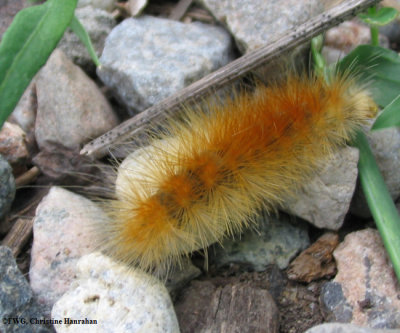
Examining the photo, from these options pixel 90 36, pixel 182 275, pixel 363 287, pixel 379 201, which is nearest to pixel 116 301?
pixel 182 275

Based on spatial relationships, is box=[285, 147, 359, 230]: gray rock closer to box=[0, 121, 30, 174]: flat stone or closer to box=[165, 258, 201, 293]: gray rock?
box=[165, 258, 201, 293]: gray rock

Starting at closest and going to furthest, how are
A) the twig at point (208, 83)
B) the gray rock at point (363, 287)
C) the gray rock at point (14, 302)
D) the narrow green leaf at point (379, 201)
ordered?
the gray rock at point (14, 302) → the gray rock at point (363, 287) → the narrow green leaf at point (379, 201) → the twig at point (208, 83)

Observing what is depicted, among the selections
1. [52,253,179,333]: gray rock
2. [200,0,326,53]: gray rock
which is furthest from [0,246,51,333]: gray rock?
[200,0,326,53]: gray rock

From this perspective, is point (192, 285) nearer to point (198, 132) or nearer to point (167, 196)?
point (167, 196)

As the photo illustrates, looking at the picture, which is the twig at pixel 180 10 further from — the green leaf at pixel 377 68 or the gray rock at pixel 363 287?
the gray rock at pixel 363 287

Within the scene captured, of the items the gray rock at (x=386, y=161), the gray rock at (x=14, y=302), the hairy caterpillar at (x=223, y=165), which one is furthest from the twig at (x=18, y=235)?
the gray rock at (x=386, y=161)

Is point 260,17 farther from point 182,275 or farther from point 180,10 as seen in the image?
point 182,275

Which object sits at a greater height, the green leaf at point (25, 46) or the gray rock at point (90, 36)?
the green leaf at point (25, 46)

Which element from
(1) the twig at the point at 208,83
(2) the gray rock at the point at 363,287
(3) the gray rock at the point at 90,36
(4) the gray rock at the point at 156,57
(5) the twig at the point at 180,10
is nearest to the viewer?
(2) the gray rock at the point at 363,287
